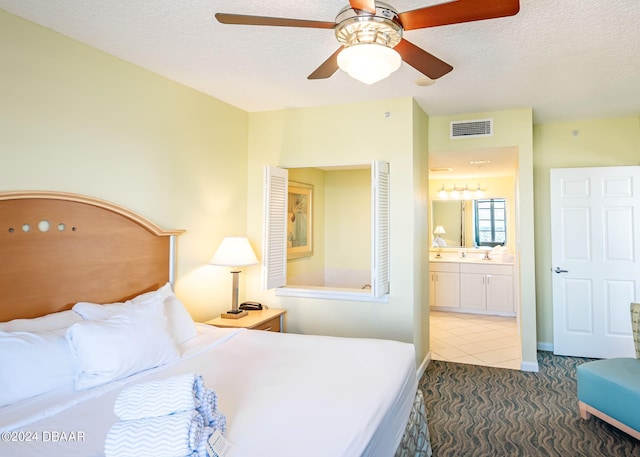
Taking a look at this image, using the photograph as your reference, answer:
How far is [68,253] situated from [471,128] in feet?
12.5

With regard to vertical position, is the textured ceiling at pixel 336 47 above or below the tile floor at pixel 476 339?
above

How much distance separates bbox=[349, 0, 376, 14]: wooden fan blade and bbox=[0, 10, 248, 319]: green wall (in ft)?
6.11

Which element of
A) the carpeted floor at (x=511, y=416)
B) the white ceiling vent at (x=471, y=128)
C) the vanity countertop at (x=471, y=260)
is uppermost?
the white ceiling vent at (x=471, y=128)

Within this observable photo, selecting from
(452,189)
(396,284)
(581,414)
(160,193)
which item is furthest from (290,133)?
(452,189)

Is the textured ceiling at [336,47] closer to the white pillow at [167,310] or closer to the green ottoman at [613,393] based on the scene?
the white pillow at [167,310]

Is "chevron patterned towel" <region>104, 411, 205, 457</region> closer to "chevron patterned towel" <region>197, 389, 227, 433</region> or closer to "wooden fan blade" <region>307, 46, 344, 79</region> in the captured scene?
"chevron patterned towel" <region>197, 389, 227, 433</region>

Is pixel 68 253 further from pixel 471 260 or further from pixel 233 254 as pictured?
pixel 471 260

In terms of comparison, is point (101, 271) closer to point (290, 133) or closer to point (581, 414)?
point (290, 133)

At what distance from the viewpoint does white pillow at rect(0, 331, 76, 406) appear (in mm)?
1718

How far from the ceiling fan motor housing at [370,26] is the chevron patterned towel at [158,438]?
1.74m

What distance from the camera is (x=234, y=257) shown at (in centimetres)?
344

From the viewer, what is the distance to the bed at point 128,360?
4.95 ft

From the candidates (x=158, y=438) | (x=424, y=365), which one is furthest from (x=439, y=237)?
(x=158, y=438)

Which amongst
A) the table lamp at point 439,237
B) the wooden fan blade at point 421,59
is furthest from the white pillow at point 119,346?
the table lamp at point 439,237
